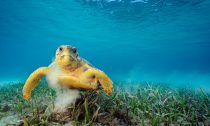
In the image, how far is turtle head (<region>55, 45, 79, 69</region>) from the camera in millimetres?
3926

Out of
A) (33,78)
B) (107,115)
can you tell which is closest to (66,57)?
(33,78)

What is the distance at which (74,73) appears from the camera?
13.3 ft

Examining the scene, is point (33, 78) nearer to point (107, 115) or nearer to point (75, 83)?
point (75, 83)

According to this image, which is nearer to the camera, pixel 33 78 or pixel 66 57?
pixel 66 57

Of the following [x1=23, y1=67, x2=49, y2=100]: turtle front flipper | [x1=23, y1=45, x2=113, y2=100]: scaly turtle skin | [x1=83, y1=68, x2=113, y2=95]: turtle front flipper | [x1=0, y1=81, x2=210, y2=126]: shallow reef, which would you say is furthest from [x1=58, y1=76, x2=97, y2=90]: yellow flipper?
[x1=23, y1=67, x2=49, y2=100]: turtle front flipper

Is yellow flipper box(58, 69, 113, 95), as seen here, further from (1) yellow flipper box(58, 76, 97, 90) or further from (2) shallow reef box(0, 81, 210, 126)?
(2) shallow reef box(0, 81, 210, 126)

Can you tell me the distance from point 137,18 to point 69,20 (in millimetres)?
10789

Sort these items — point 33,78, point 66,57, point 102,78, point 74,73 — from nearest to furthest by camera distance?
point 102,78 < point 66,57 < point 74,73 < point 33,78

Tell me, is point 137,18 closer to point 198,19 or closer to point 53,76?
point 198,19

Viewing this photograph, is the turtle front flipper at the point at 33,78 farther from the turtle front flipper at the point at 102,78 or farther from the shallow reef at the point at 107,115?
the turtle front flipper at the point at 102,78

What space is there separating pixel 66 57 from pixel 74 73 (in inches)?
14.4

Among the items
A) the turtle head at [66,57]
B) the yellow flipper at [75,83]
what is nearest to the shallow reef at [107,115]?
the yellow flipper at [75,83]

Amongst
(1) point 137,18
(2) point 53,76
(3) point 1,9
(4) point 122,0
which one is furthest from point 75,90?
(3) point 1,9

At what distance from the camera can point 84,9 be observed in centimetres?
2570
